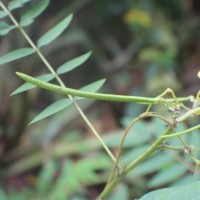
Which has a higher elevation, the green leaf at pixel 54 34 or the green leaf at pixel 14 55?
the green leaf at pixel 14 55

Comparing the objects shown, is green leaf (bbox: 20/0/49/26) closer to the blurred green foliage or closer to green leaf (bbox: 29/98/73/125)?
green leaf (bbox: 29/98/73/125)

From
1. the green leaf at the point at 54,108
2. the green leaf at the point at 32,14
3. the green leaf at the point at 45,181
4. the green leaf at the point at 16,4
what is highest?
the green leaf at the point at 16,4

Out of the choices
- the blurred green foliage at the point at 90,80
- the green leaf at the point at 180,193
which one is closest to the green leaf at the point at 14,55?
the green leaf at the point at 180,193

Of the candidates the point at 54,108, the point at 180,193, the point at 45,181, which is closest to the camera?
the point at 180,193

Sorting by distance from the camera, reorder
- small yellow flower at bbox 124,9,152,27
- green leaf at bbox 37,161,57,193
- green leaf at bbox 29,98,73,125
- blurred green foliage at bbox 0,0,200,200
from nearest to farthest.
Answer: green leaf at bbox 29,98,73,125 → green leaf at bbox 37,161,57,193 → blurred green foliage at bbox 0,0,200,200 → small yellow flower at bbox 124,9,152,27

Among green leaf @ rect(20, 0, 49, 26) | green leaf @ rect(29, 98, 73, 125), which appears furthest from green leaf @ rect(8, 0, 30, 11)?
green leaf @ rect(29, 98, 73, 125)

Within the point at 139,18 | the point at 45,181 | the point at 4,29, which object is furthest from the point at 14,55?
the point at 139,18

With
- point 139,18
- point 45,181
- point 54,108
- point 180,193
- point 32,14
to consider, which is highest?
point 32,14

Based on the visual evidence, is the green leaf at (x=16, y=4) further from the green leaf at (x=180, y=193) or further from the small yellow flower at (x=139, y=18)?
the small yellow flower at (x=139, y=18)

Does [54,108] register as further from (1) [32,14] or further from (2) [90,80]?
(2) [90,80]
